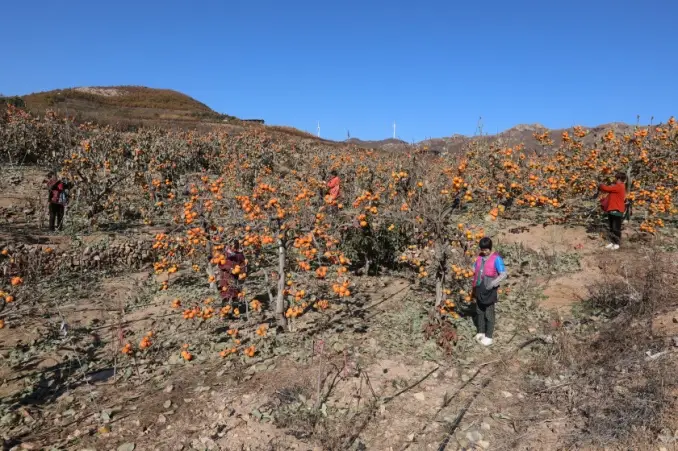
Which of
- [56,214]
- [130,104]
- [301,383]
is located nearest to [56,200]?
[56,214]

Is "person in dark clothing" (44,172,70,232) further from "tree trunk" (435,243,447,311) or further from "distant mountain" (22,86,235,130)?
"distant mountain" (22,86,235,130)

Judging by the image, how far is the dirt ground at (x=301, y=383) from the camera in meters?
4.50

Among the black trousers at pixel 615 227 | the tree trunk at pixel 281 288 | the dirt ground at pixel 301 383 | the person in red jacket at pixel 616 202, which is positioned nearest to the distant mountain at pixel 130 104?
the dirt ground at pixel 301 383

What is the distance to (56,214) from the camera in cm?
1148

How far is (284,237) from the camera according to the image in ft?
20.3

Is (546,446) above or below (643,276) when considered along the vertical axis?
below

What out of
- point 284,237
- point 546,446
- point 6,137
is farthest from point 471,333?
point 6,137

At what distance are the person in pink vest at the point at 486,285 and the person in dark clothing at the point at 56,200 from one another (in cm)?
1067

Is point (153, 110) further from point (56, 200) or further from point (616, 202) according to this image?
point (616, 202)

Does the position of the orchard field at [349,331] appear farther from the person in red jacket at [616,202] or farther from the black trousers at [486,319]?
the person in red jacket at [616,202]

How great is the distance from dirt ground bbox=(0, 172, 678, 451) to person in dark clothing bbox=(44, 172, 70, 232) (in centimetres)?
373

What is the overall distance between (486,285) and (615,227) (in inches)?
212

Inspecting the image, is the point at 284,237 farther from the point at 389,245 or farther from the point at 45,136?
the point at 45,136

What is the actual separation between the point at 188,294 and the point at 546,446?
6.76 metres
